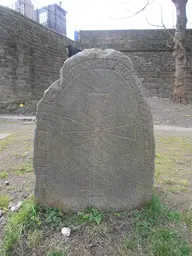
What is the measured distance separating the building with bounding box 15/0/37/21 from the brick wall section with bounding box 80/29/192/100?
2752 millimetres

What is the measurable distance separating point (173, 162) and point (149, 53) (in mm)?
9558

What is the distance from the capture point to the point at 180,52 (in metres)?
8.58

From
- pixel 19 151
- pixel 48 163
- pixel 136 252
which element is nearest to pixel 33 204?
pixel 48 163

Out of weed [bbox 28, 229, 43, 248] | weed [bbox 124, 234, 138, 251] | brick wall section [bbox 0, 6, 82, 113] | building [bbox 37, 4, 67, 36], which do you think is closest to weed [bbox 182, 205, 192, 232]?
weed [bbox 124, 234, 138, 251]

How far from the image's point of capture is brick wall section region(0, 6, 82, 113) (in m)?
7.81

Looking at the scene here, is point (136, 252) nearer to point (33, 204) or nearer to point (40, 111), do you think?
point (33, 204)

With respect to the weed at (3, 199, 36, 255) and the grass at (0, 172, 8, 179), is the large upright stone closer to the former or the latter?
the weed at (3, 199, 36, 255)

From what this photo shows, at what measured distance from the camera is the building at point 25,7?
9.78m

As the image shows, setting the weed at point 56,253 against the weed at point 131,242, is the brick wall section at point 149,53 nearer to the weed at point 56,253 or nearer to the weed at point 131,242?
the weed at point 131,242

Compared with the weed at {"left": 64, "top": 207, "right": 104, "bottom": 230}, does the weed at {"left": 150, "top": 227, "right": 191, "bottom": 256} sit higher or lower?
lower

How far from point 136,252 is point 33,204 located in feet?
3.03

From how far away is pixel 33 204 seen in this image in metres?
1.83

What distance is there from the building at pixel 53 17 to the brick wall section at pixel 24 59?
2.45 metres

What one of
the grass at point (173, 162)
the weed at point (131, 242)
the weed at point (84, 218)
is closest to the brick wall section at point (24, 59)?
the grass at point (173, 162)
